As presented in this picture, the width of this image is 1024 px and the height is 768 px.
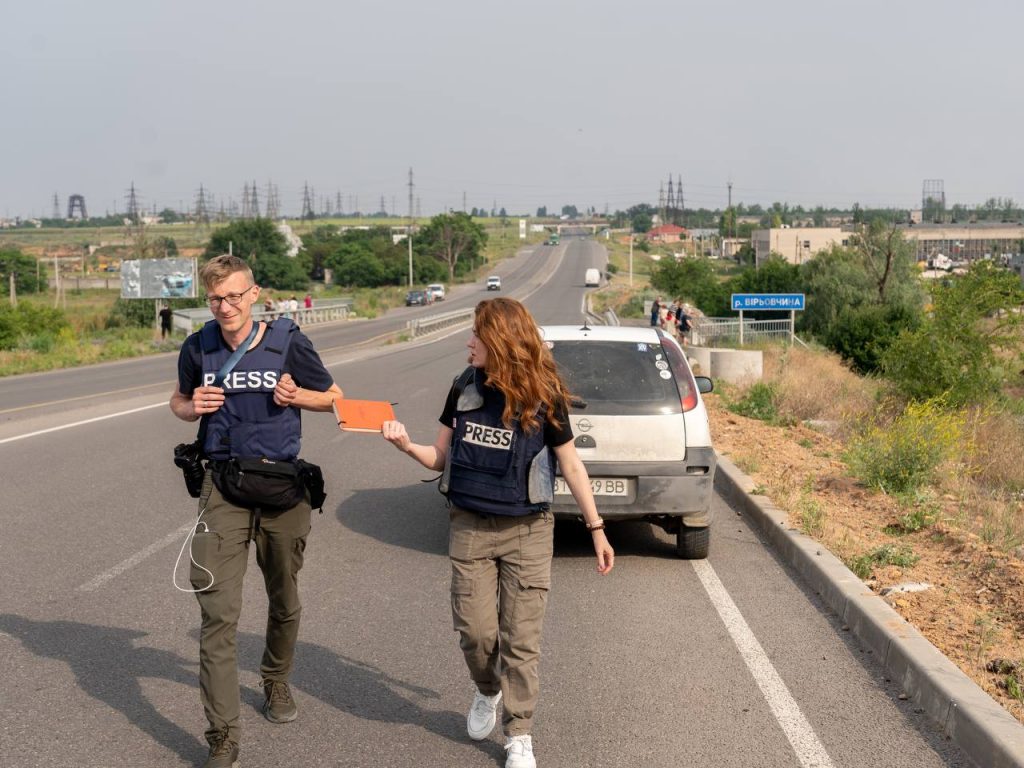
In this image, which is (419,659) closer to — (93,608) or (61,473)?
(93,608)

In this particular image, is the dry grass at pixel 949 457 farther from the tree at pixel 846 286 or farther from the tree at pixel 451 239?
the tree at pixel 451 239

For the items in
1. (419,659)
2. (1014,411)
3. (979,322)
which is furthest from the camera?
(1014,411)

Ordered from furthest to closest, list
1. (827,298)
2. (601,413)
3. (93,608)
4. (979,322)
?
(827,298) → (979,322) → (601,413) → (93,608)

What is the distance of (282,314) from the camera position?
42906 mm

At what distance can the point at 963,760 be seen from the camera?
455 cm

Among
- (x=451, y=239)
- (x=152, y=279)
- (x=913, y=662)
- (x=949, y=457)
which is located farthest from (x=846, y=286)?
(x=451, y=239)

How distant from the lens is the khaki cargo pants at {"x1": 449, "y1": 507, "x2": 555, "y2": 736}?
4.43 metres

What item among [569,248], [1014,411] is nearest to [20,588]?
[1014,411]

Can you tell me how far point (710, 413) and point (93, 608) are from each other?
11304 millimetres

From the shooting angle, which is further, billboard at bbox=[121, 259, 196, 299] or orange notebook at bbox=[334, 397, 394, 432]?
billboard at bbox=[121, 259, 196, 299]

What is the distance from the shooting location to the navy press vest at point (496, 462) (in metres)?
4.43

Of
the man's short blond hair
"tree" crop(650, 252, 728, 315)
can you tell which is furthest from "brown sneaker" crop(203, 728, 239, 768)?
"tree" crop(650, 252, 728, 315)

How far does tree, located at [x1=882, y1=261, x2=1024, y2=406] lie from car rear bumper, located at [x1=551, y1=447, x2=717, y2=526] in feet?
43.1

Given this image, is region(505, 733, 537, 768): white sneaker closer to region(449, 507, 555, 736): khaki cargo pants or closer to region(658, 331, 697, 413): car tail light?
region(449, 507, 555, 736): khaki cargo pants
